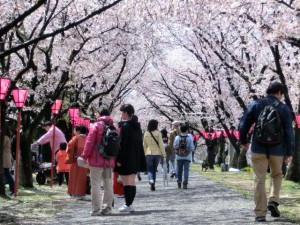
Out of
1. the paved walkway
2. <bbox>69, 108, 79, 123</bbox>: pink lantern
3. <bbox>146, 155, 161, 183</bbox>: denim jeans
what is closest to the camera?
the paved walkway

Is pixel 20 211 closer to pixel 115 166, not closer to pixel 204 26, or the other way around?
pixel 115 166

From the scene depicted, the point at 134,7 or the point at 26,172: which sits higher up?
the point at 134,7

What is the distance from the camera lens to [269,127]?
25.1 ft

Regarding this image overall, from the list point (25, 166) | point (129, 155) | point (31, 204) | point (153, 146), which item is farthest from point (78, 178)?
point (25, 166)

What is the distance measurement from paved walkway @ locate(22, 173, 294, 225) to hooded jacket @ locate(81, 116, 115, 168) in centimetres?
82

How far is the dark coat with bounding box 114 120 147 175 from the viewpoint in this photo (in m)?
9.73

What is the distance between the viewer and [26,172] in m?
15.8

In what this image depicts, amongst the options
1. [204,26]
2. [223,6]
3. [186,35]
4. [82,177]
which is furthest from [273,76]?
[82,177]

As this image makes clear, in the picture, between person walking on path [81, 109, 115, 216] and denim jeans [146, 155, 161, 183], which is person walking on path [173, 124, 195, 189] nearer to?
denim jeans [146, 155, 161, 183]

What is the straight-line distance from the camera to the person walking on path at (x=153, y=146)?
14438 mm

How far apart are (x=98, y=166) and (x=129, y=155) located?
1.83 feet

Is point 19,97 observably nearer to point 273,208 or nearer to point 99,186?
point 99,186

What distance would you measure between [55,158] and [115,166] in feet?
26.4

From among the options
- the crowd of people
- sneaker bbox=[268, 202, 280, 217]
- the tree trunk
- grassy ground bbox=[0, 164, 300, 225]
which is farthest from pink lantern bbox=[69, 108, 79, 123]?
sneaker bbox=[268, 202, 280, 217]
